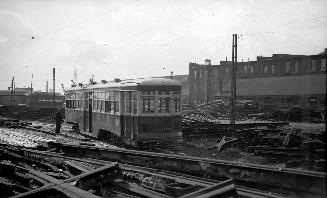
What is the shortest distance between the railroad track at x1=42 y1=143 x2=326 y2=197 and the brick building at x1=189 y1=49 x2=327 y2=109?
2912cm

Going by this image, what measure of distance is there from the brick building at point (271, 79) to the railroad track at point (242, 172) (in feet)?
95.6

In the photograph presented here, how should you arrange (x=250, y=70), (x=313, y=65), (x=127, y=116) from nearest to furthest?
(x=127, y=116)
(x=313, y=65)
(x=250, y=70)

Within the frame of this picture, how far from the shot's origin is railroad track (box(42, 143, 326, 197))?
5.40 metres

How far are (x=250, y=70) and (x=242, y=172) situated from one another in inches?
2319

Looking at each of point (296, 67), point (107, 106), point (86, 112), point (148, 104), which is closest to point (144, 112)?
point (148, 104)

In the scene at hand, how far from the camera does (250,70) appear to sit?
62938 millimetres

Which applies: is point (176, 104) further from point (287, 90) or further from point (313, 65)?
point (313, 65)

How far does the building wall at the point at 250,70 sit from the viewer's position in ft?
177

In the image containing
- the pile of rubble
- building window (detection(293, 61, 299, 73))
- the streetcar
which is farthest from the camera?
building window (detection(293, 61, 299, 73))

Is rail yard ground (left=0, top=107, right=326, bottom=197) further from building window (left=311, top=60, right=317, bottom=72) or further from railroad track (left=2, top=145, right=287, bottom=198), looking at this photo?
building window (left=311, top=60, right=317, bottom=72)

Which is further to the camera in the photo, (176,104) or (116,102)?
(116,102)

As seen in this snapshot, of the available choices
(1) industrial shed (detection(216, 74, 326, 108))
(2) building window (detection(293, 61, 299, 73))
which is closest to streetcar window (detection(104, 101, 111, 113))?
(1) industrial shed (detection(216, 74, 326, 108))

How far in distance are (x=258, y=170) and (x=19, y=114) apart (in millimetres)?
37975

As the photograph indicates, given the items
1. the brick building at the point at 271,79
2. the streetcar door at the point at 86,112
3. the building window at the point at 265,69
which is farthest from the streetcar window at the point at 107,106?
the building window at the point at 265,69
